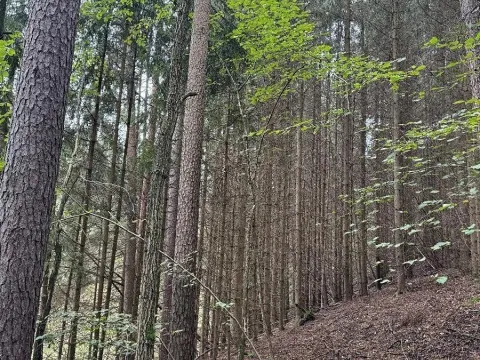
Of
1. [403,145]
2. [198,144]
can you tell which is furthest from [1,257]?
[403,145]

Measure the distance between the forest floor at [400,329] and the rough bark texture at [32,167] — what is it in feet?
18.1

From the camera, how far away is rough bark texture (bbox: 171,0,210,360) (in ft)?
20.3

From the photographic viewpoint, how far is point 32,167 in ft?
12.0

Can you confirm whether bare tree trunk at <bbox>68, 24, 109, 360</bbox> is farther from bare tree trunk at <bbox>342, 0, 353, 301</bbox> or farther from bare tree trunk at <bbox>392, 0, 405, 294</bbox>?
bare tree trunk at <bbox>342, 0, 353, 301</bbox>

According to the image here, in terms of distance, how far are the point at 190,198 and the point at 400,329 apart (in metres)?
5.29

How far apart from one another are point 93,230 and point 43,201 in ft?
36.1

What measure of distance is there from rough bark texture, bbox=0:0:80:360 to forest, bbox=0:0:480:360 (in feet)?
0.05

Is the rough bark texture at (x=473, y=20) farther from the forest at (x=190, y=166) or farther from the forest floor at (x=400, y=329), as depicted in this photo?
the forest floor at (x=400, y=329)

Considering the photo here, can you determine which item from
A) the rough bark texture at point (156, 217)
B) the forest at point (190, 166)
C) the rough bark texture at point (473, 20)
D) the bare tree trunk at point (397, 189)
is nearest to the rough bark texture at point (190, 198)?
the forest at point (190, 166)

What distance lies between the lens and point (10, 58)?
848cm

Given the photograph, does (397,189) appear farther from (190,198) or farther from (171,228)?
(190,198)

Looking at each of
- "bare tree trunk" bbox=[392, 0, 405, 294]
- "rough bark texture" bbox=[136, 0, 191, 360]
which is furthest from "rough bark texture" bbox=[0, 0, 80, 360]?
"bare tree trunk" bbox=[392, 0, 405, 294]

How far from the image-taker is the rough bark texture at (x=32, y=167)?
345cm

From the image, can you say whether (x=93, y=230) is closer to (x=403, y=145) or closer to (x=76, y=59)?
(x=76, y=59)
